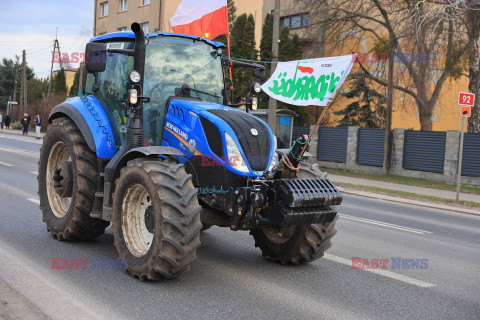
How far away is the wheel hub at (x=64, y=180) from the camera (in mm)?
6637

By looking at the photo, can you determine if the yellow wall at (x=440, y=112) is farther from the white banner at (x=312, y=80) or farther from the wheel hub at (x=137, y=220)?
the wheel hub at (x=137, y=220)

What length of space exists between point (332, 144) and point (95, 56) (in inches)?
823

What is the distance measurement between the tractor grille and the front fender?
1.58 m

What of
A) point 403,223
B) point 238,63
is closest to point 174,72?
point 238,63

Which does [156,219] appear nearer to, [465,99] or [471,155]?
[465,99]

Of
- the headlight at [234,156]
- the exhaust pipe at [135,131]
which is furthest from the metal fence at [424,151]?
the exhaust pipe at [135,131]

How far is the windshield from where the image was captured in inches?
241

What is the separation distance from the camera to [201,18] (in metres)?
12.0

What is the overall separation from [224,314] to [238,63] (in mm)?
3368

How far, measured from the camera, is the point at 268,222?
17.2 ft

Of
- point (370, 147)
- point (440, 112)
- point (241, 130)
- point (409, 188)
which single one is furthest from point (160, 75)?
point (440, 112)

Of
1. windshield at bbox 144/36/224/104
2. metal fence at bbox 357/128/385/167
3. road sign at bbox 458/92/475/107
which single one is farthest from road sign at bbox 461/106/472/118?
windshield at bbox 144/36/224/104

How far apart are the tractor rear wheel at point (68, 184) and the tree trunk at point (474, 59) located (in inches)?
648

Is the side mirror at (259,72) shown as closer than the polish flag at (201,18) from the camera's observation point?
Yes
